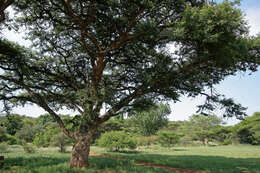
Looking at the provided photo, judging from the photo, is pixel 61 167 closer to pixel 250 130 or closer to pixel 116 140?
pixel 116 140

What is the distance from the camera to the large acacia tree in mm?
6180

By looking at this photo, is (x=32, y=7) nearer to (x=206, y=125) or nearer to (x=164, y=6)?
(x=164, y=6)

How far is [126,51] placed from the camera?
9.56m

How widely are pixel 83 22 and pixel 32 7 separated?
2431mm

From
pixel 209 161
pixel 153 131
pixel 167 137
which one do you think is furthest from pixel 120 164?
pixel 153 131

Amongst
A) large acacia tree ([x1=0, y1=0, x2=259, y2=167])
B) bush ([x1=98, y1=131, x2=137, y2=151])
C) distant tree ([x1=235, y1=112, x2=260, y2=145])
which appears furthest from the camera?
distant tree ([x1=235, y1=112, x2=260, y2=145])

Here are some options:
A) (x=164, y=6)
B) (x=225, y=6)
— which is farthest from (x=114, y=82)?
(x=225, y=6)

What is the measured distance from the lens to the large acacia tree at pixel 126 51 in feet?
20.3

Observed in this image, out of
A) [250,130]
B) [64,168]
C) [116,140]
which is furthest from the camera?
[250,130]

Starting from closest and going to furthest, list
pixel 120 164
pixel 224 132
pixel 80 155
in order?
pixel 80 155 < pixel 120 164 < pixel 224 132

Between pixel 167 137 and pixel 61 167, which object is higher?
pixel 61 167

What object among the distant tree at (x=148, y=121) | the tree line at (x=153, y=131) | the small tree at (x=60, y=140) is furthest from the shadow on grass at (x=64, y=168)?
the distant tree at (x=148, y=121)

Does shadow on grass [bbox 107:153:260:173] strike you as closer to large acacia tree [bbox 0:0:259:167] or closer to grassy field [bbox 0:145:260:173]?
grassy field [bbox 0:145:260:173]

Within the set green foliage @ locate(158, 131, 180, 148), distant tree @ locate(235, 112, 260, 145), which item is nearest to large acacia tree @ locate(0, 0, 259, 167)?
green foliage @ locate(158, 131, 180, 148)
